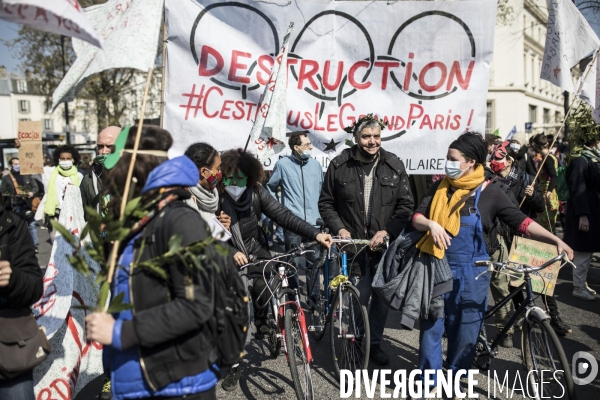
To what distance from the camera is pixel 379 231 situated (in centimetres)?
493

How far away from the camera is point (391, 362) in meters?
5.17

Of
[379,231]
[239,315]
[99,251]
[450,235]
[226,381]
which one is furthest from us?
[379,231]

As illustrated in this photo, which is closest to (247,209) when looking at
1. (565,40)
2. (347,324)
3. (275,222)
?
(275,222)

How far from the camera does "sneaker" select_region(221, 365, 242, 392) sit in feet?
15.1

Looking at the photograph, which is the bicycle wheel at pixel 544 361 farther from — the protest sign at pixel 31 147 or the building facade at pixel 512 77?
A: the building facade at pixel 512 77

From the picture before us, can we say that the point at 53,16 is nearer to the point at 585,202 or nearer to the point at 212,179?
the point at 212,179

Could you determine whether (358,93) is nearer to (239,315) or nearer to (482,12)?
(482,12)

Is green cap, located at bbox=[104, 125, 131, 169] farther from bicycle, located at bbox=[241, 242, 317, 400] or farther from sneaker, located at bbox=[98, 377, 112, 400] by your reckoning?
sneaker, located at bbox=[98, 377, 112, 400]

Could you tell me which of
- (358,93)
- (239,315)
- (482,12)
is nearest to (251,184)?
(358,93)

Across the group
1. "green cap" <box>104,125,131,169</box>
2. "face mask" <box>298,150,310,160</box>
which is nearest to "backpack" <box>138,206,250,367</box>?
"green cap" <box>104,125,131,169</box>

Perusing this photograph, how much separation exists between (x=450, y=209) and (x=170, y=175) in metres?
2.37

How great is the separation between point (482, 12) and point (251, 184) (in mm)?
3146

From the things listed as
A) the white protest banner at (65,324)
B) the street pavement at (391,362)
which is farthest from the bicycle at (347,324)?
the white protest banner at (65,324)

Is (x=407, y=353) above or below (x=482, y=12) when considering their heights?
below
